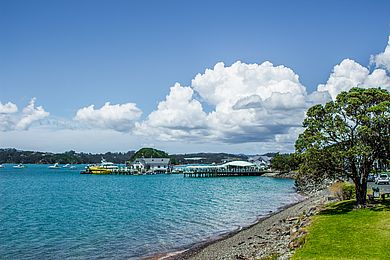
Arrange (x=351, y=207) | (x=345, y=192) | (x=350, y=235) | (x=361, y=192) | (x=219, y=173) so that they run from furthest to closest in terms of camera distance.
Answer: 1. (x=219, y=173)
2. (x=345, y=192)
3. (x=351, y=207)
4. (x=361, y=192)
5. (x=350, y=235)

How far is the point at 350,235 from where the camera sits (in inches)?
718

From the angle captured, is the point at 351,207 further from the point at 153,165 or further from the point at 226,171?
the point at 153,165

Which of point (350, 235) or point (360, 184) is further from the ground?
point (360, 184)

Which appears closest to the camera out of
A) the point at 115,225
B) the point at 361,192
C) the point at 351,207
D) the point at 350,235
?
the point at 350,235

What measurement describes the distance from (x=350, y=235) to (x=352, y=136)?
27.6ft

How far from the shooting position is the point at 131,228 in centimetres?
3294

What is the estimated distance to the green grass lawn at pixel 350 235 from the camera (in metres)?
15.5

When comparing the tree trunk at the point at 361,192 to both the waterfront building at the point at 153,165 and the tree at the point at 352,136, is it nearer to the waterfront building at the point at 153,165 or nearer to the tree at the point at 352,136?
the tree at the point at 352,136

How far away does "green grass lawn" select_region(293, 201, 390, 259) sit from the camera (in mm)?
15453

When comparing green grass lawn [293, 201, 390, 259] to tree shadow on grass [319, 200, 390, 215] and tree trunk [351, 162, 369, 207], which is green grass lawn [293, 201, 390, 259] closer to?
tree shadow on grass [319, 200, 390, 215]

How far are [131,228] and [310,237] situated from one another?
18.1 metres

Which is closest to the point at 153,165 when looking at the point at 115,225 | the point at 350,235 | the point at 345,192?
the point at 115,225

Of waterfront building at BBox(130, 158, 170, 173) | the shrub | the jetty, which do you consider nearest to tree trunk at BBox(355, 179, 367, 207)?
the shrub

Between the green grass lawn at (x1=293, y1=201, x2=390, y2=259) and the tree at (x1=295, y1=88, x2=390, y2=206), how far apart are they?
8.94 ft
